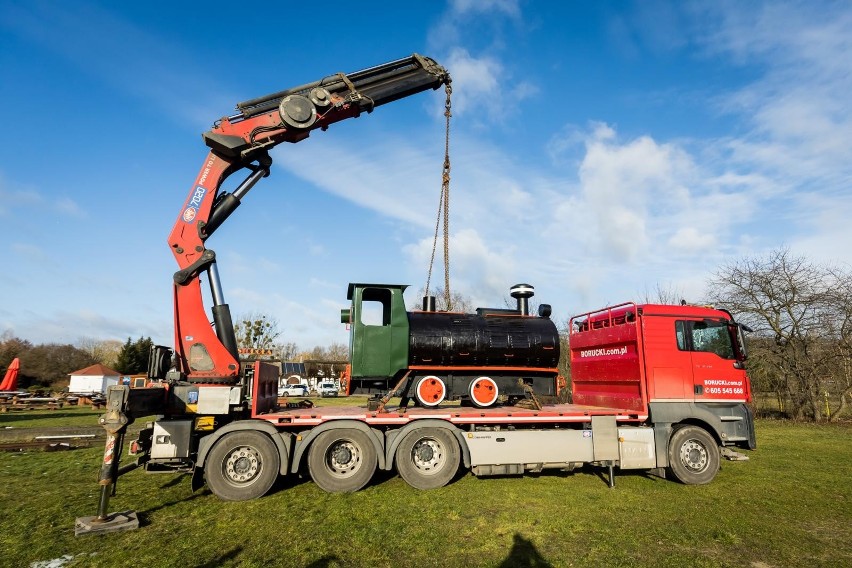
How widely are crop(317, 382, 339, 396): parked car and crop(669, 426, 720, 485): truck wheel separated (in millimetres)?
36174

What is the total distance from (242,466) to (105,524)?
6.75 ft

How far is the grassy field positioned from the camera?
17.5ft

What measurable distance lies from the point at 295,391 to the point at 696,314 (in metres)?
34.4

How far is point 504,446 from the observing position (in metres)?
8.46

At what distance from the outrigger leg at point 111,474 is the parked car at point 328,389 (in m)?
36.1

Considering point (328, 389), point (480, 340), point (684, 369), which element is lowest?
point (328, 389)

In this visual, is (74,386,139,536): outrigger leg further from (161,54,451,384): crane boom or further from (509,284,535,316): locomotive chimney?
(509,284,535,316): locomotive chimney

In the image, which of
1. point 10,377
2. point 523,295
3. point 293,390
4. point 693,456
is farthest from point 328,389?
point 693,456

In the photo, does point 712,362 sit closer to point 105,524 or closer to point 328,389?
point 105,524

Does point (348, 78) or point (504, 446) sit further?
point (348, 78)

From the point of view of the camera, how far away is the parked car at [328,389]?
1650 inches

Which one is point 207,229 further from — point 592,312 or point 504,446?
point 592,312

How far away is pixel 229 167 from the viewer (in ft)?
29.7

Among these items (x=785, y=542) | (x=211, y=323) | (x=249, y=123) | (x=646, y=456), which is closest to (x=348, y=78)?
(x=249, y=123)
